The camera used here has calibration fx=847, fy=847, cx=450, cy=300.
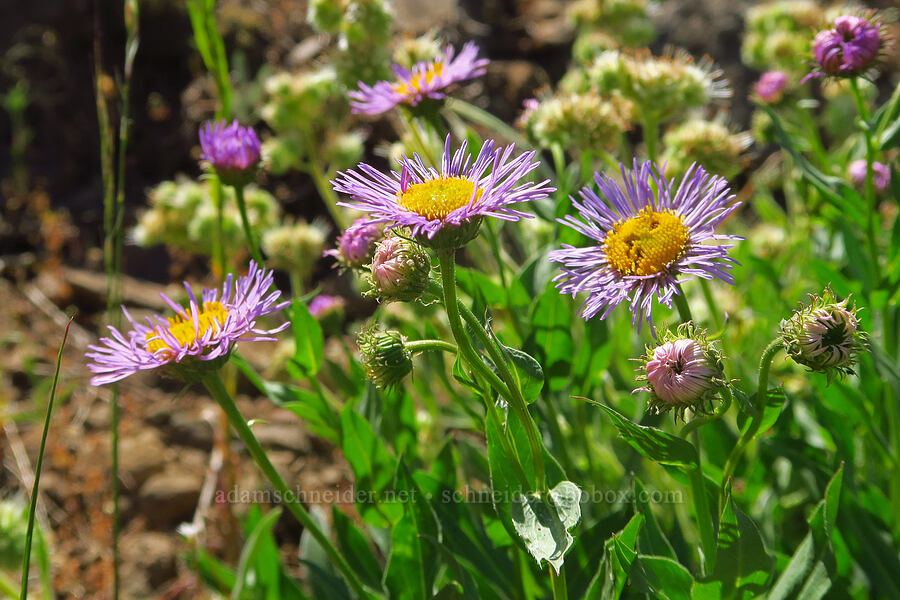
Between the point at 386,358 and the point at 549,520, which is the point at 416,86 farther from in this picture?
the point at 549,520

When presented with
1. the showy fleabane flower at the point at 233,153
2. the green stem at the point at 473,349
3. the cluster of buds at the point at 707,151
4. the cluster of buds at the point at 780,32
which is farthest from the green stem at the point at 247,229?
the cluster of buds at the point at 780,32

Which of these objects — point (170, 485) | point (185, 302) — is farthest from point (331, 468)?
point (185, 302)

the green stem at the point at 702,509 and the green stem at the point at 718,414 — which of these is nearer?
the green stem at the point at 718,414

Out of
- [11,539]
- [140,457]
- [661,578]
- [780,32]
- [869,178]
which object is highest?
[780,32]

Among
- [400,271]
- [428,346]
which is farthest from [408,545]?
[400,271]

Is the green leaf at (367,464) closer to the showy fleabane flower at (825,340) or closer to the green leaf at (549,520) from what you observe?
the green leaf at (549,520)

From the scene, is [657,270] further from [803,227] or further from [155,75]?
[155,75]
